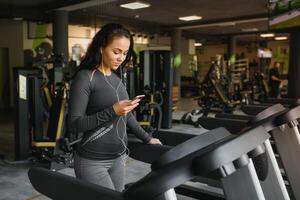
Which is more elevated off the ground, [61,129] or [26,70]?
[26,70]

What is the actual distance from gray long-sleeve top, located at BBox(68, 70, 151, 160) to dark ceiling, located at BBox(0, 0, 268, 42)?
663cm

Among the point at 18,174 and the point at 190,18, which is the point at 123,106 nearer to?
the point at 18,174

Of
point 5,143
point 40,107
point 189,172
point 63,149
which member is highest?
point 189,172

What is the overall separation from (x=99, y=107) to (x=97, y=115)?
0.28 ft

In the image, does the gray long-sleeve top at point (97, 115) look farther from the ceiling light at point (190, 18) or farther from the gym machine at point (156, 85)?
the ceiling light at point (190, 18)

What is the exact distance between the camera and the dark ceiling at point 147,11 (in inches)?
338

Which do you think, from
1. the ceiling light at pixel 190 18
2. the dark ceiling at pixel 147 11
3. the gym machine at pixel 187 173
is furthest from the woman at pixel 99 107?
the ceiling light at pixel 190 18

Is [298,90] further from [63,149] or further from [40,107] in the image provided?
[40,107]

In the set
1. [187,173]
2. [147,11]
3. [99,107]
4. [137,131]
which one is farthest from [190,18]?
[187,173]

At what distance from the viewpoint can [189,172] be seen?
746 mm

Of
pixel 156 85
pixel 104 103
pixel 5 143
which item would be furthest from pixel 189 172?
pixel 156 85

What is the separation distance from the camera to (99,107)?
166 cm

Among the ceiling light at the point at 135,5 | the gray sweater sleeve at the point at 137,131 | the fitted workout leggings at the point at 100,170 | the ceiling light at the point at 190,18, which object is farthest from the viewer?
the ceiling light at the point at 190,18

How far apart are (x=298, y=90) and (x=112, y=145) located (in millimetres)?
4328
